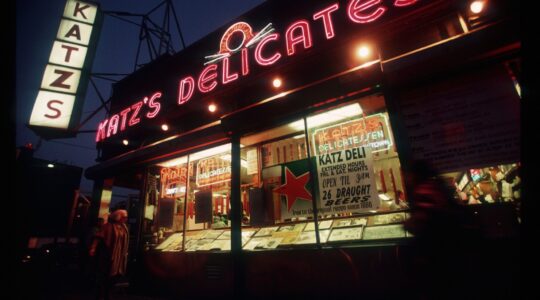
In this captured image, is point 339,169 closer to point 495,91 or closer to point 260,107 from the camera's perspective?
point 260,107

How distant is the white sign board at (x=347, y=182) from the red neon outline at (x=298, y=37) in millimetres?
3031

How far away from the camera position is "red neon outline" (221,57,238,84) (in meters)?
7.88

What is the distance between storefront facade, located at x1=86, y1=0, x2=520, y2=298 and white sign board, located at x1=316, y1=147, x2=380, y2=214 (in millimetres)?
21

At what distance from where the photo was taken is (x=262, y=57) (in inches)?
299

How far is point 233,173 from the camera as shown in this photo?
6895mm

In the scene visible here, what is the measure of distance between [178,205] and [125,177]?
3.67 metres

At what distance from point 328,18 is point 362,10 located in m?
0.85

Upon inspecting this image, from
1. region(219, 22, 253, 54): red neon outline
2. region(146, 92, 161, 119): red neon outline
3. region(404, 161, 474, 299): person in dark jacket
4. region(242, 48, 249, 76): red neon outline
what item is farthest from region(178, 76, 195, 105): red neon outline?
region(404, 161, 474, 299): person in dark jacket

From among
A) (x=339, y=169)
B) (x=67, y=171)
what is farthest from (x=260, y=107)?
(x=67, y=171)

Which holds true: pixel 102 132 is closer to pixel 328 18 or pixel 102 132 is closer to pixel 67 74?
pixel 67 74

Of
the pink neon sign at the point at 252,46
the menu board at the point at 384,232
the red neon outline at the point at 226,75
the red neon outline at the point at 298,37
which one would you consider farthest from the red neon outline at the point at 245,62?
the menu board at the point at 384,232

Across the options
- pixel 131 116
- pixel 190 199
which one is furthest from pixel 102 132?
pixel 190 199

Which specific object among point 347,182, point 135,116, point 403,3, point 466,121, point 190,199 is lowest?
point 347,182

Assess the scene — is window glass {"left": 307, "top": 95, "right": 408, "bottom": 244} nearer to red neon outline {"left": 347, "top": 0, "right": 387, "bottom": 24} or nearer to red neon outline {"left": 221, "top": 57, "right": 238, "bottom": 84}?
red neon outline {"left": 347, "top": 0, "right": 387, "bottom": 24}
